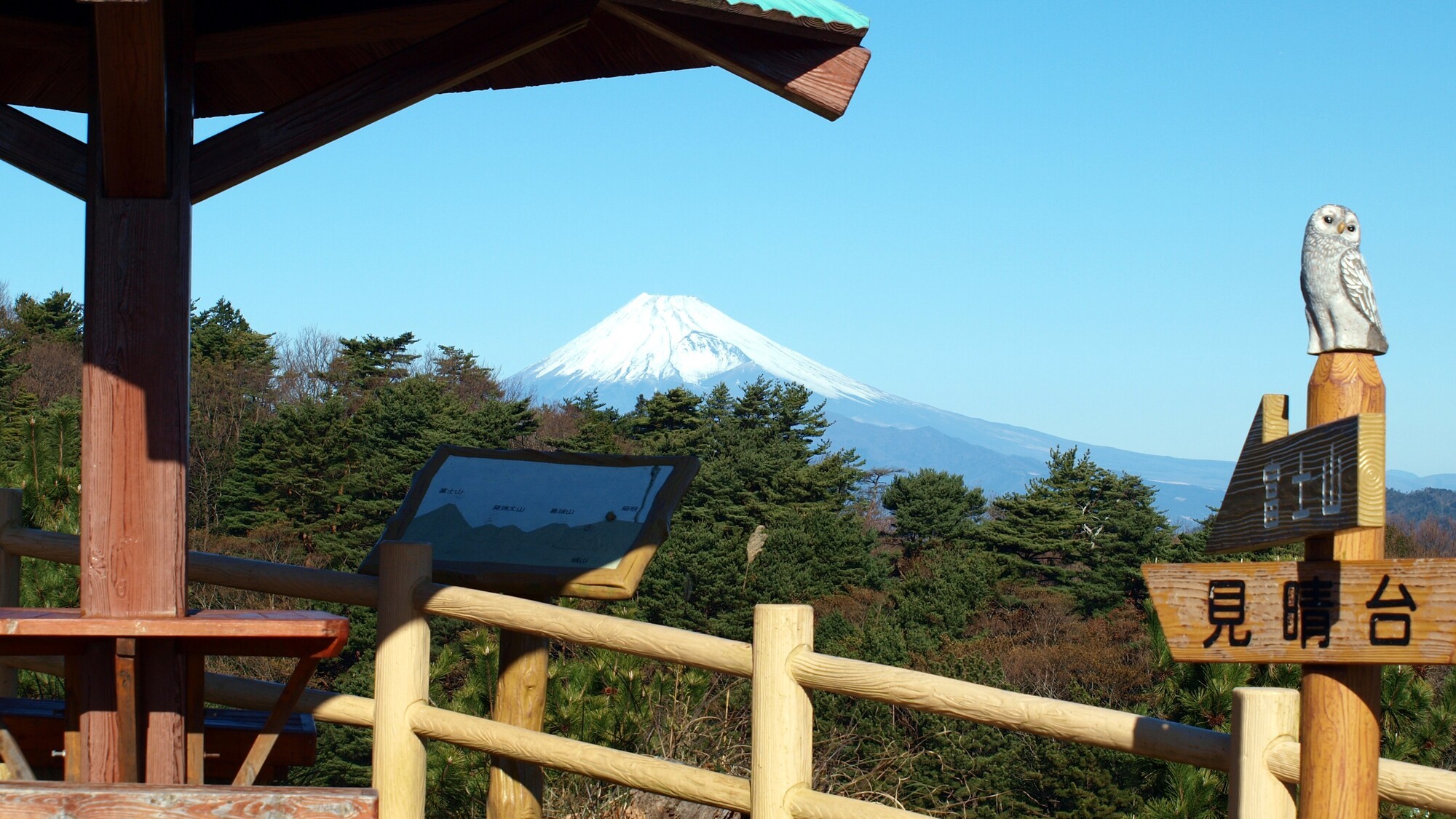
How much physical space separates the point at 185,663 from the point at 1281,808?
83.4 inches

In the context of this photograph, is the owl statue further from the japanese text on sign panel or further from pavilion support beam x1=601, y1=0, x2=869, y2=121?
pavilion support beam x1=601, y1=0, x2=869, y2=121

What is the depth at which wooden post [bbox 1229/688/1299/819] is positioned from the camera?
2.21m

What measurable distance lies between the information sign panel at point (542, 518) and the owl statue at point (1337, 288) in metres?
1.89

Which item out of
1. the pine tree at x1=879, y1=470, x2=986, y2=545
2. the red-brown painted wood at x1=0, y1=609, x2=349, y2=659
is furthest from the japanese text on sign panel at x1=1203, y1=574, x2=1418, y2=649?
the pine tree at x1=879, y1=470, x2=986, y2=545

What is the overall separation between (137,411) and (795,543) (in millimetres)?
22130

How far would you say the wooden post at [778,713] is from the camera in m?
2.86

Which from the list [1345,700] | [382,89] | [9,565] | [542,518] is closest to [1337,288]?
[1345,700]

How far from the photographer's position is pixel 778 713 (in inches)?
113

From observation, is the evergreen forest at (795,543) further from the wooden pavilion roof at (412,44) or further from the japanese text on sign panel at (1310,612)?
the japanese text on sign panel at (1310,612)

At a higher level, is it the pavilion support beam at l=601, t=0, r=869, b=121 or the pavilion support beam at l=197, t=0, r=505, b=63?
the pavilion support beam at l=197, t=0, r=505, b=63

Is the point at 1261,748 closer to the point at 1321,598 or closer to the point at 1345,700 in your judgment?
the point at 1345,700

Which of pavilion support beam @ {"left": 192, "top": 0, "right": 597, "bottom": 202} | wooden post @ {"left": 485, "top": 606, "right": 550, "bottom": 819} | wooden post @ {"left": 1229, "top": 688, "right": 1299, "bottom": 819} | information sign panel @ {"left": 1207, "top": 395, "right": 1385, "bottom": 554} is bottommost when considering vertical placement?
wooden post @ {"left": 485, "top": 606, "right": 550, "bottom": 819}

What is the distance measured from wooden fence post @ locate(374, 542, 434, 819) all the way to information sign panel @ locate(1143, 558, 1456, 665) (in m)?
1.99

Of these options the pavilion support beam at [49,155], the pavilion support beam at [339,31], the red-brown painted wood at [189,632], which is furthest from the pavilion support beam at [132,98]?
the red-brown painted wood at [189,632]
